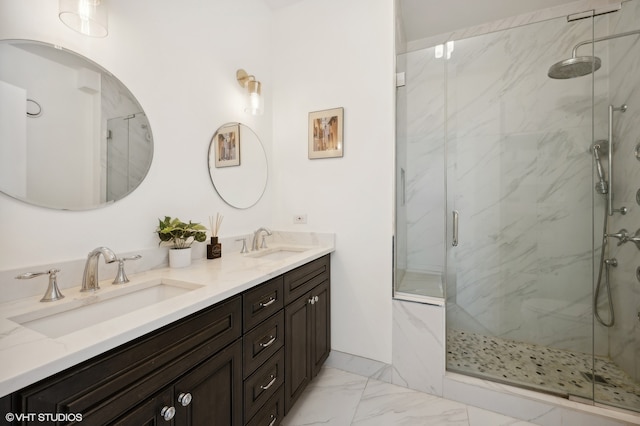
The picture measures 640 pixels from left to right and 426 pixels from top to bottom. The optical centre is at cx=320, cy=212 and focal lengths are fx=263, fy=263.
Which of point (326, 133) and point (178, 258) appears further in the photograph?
point (326, 133)

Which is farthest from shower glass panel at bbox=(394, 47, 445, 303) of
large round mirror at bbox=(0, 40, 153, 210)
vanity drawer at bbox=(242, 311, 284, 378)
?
large round mirror at bbox=(0, 40, 153, 210)

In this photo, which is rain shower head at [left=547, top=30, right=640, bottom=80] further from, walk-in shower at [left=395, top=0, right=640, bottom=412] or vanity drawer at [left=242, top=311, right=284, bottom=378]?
vanity drawer at [left=242, top=311, right=284, bottom=378]

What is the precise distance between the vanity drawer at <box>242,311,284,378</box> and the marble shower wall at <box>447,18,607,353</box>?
146 cm

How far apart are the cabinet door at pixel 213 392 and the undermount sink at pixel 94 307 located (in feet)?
0.99

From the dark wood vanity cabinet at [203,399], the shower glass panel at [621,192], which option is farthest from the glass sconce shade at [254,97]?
the shower glass panel at [621,192]

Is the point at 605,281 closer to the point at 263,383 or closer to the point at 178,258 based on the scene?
the point at 263,383

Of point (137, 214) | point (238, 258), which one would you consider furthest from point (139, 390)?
point (238, 258)

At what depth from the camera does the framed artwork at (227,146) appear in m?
1.74

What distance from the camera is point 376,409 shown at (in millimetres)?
1606

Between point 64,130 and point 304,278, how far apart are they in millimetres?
1295

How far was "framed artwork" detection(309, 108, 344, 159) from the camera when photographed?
202 centimetres

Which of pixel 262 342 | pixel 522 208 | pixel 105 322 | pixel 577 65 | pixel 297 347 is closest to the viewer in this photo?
pixel 105 322

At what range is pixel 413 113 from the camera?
7.47 feet

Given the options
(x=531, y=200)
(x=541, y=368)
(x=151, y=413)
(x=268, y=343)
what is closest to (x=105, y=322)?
(x=151, y=413)
